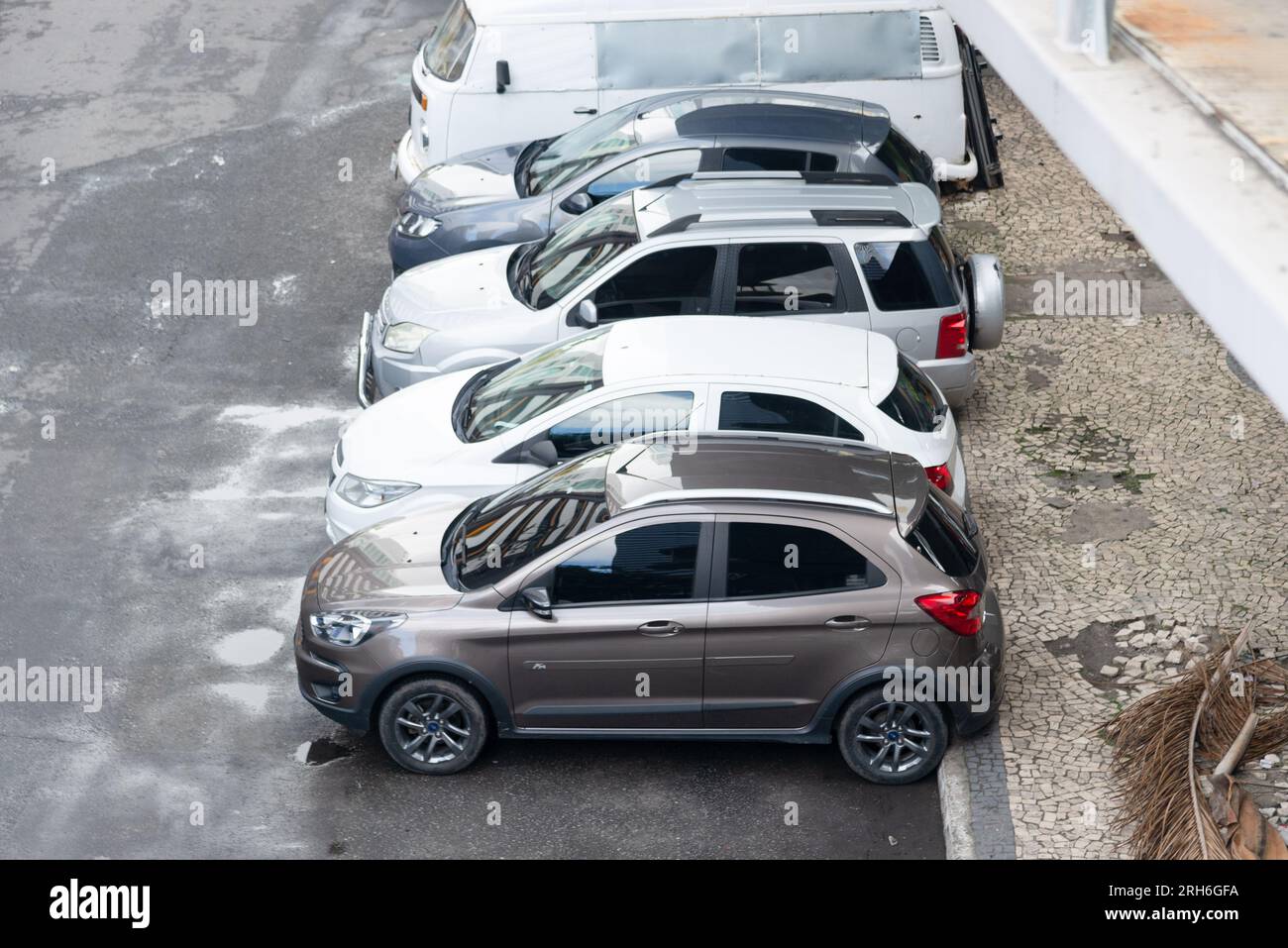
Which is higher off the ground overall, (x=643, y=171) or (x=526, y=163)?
(x=643, y=171)

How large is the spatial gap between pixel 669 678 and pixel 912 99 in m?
8.76

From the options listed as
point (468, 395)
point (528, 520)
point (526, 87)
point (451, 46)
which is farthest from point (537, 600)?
point (451, 46)

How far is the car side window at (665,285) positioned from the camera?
10711 mm

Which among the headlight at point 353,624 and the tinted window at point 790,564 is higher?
the tinted window at point 790,564

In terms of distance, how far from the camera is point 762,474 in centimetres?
802

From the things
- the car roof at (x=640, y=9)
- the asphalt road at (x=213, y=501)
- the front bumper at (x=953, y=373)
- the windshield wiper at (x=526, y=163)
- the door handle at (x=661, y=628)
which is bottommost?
the asphalt road at (x=213, y=501)

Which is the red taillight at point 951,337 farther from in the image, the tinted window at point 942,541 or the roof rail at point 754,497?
the roof rail at point 754,497

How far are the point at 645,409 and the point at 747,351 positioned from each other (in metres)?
0.78

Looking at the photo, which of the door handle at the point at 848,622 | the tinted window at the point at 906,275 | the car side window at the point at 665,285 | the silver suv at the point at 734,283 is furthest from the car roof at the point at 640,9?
the door handle at the point at 848,622

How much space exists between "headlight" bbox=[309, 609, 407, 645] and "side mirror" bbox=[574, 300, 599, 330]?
331 centimetres

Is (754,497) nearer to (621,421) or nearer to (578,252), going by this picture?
(621,421)

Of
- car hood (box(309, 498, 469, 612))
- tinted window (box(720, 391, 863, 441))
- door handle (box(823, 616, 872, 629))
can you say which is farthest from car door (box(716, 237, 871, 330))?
door handle (box(823, 616, 872, 629))

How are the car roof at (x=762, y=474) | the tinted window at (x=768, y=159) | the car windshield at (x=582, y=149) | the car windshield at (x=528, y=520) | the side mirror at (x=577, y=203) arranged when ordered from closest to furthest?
the car roof at (x=762, y=474) → the car windshield at (x=528, y=520) → the side mirror at (x=577, y=203) → the tinted window at (x=768, y=159) → the car windshield at (x=582, y=149)
